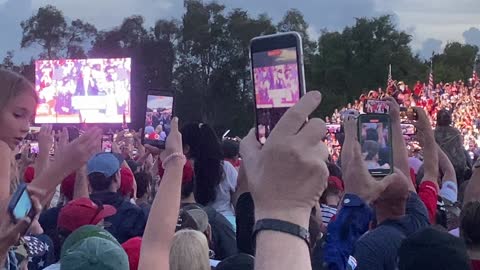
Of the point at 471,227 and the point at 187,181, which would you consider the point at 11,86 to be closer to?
the point at 471,227

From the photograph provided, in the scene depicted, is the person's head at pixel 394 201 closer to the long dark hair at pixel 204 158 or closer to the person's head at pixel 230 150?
the long dark hair at pixel 204 158

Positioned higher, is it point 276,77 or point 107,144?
point 276,77

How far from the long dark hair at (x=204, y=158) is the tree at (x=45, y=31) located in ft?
173

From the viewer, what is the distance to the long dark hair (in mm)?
5836

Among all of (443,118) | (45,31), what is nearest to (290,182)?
(443,118)

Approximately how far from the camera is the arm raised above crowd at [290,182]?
6.77ft

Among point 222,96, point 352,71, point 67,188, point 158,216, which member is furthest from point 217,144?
point 352,71

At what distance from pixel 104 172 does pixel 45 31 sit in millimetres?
54075

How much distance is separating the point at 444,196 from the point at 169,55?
1896 inches

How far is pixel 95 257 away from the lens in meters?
3.20

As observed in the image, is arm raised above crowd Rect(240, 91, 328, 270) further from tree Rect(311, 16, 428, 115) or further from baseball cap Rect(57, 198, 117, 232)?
tree Rect(311, 16, 428, 115)

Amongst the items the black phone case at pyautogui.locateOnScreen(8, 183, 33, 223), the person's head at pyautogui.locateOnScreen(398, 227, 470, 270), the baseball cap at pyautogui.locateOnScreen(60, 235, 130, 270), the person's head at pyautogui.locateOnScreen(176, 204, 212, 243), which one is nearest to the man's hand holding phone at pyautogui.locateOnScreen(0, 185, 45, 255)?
the black phone case at pyautogui.locateOnScreen(8, 183, 33, 223)

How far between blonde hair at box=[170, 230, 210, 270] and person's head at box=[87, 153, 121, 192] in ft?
5.60

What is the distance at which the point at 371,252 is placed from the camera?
417 cm
